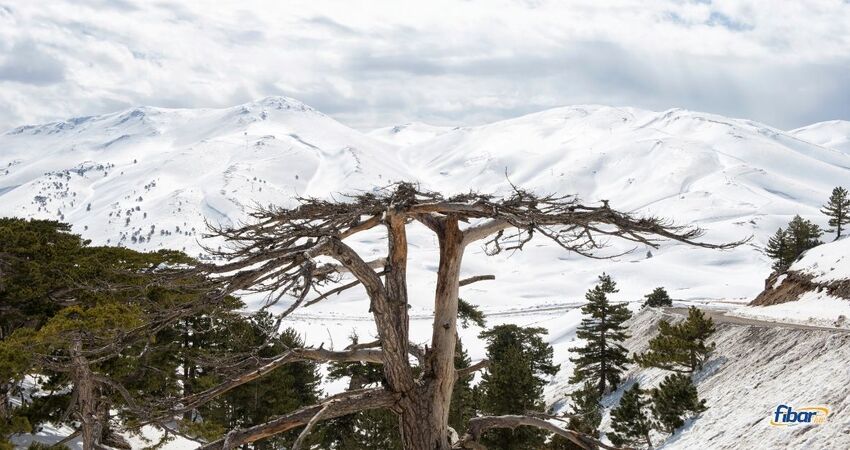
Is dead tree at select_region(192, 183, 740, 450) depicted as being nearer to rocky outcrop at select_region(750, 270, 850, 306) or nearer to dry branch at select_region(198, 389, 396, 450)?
dry branch at select_region(198, 389, 396, 450)

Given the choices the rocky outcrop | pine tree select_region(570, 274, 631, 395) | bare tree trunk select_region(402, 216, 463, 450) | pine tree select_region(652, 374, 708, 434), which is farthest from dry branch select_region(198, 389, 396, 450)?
the rocky outcrop

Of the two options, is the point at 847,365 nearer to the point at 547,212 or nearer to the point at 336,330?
the point at 547,212

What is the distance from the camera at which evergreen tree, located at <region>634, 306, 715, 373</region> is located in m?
30.9

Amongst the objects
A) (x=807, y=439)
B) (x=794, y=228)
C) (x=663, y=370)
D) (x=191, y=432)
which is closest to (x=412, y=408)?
(x=191, y=432)

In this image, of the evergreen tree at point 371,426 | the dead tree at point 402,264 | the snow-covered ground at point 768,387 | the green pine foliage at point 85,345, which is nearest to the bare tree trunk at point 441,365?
the dead tree at point 402,264

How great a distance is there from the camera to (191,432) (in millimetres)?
18062

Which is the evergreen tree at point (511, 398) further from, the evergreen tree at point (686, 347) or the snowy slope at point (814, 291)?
the snowy slope at point (814, 291)

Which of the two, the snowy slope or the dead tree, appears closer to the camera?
the dead tree

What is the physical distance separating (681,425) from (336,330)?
→ 9849 centimetres

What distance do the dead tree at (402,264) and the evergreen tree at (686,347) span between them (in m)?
27.1

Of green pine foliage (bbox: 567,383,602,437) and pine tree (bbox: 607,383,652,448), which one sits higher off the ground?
green pine foliage (bbox: 567,383,602,437)

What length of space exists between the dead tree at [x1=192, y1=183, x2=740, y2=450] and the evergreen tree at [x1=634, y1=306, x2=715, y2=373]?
27087 millimetres

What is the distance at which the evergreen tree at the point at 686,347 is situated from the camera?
30.9 metres

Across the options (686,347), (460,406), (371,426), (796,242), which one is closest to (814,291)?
(686,347)
